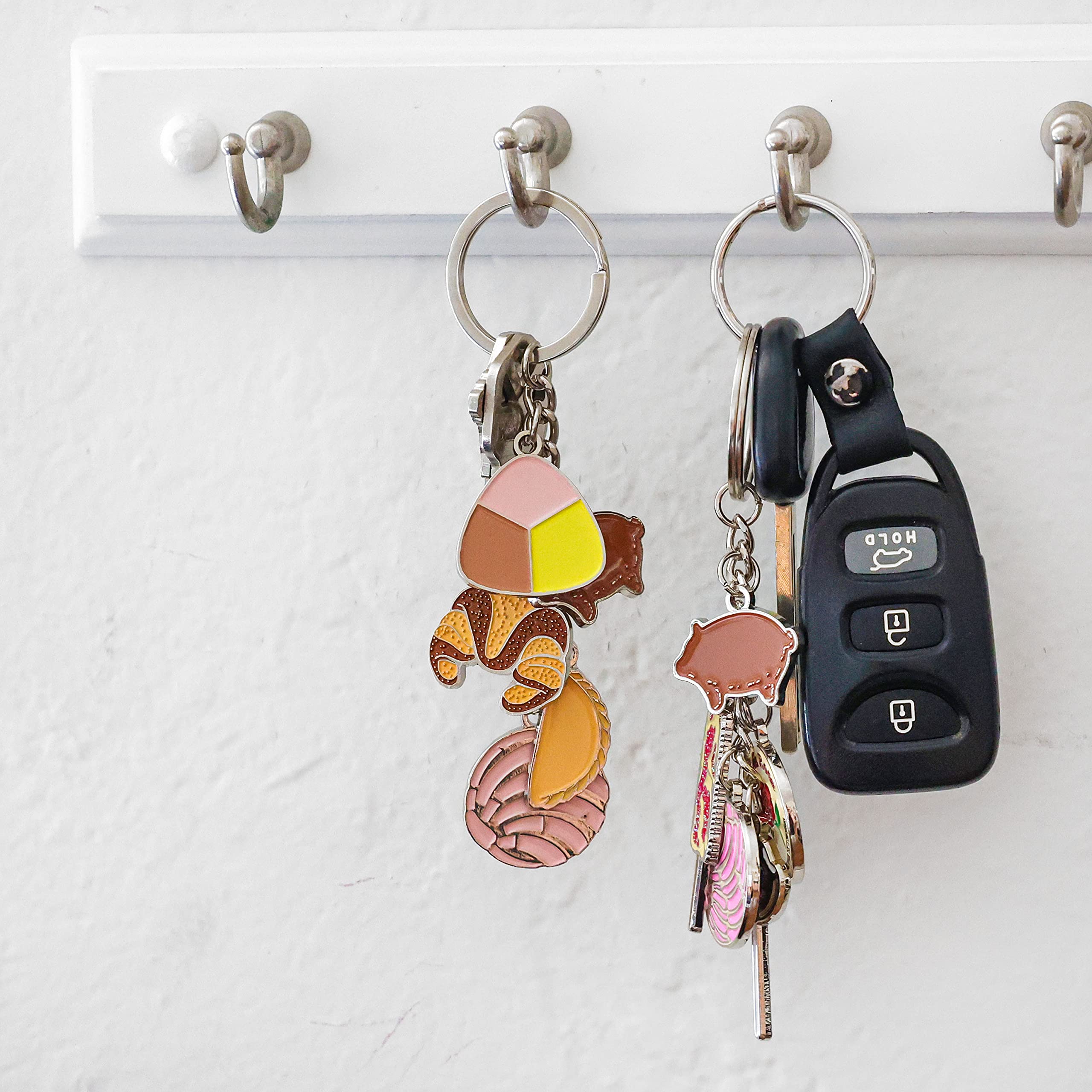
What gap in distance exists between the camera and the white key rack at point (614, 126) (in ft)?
1.39

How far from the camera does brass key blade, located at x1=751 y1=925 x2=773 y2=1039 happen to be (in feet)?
1.31

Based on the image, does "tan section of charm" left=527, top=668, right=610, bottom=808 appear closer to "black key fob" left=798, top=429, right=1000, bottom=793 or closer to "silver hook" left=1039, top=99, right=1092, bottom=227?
"black key fob" left=798, top=429, right=1000, bottom=793

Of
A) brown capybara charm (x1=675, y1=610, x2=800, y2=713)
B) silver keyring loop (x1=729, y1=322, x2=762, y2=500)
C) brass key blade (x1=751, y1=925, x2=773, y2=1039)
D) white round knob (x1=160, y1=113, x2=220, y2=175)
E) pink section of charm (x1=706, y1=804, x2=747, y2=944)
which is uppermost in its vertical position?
white round knob (x1=160, y1=113, x2=220, y2=175)

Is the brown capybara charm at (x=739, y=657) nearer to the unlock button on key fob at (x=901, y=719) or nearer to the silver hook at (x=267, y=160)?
the unlock button on key fob at (x=901, y=719)

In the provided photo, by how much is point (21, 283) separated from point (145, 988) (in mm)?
344

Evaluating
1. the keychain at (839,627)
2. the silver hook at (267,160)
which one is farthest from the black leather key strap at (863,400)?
the silver hook at (267,160)

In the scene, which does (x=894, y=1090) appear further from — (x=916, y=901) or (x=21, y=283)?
(x=21, y=283)

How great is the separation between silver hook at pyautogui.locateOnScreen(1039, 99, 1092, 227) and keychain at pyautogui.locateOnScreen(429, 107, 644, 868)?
0.17 meters

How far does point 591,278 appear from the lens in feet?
1.50

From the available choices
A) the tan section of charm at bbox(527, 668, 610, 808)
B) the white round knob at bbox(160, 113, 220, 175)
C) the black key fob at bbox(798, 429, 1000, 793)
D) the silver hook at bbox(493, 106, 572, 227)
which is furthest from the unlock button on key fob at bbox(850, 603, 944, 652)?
the white round knob at bbox(160, 113, 220, 175)

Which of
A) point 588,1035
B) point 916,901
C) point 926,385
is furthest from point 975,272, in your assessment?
point 588,1035

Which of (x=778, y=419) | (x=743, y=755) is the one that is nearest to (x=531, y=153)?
(x=778, y=419)

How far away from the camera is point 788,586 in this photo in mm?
410

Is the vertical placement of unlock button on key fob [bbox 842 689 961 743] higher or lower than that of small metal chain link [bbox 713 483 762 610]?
lower
